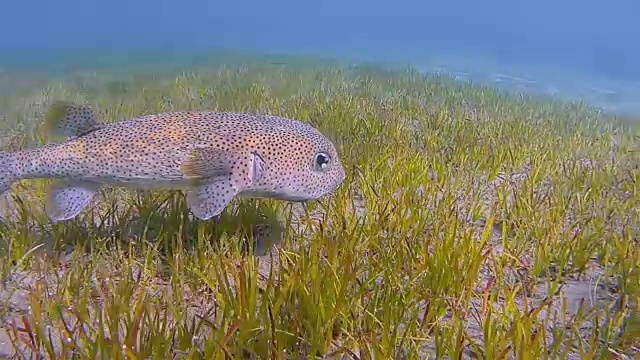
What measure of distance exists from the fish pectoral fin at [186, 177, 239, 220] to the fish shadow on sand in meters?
0.35

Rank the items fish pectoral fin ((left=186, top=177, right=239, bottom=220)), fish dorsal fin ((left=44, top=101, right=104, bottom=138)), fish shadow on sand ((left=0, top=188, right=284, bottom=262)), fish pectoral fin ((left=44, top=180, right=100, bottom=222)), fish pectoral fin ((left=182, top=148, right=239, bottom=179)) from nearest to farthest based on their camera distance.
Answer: fish pectoral fin ((left=186, top=177, right=239, bottom=220)), fish pectoral fin ((left=182, top=148, right=239, bottom=179)), fish pectoral fin ((left=44, top=180, right=100, bottom=222)), fish shadow on sand ((left=0, top=188, right=284, bottom=262)), fish dorsal fin ((left=44, top=101, right=104, bottom=138))

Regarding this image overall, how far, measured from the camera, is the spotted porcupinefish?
4.22 meters

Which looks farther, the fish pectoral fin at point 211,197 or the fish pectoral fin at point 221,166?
the fish pectoral fin at point 221,166

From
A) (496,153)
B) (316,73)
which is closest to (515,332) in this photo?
(496,153)

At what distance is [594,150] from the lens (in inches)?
375

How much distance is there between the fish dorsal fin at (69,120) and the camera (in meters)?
4.54

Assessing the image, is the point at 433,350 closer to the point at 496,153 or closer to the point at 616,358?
the point at 616,358

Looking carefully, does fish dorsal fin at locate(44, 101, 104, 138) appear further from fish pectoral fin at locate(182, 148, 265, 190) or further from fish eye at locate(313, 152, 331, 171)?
fish eye at locate(313, 152, 331, 171)

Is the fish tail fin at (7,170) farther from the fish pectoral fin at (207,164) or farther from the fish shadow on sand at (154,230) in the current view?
the fish pectoral fin at (207,164)

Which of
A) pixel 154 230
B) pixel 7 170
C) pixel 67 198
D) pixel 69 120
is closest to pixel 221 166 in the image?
pixel 154 230

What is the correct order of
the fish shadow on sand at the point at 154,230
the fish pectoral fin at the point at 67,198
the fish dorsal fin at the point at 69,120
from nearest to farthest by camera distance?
1. the fish pectoral fin at the point at 67,198
2. the fish shadow on sand at the point at 154,230
3. the fish dorsal fin at the point at 69,120

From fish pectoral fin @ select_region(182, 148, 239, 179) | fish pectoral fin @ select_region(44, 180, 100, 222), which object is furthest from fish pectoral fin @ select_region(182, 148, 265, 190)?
fish pectoral fin @ select_region(44, 180, 100, 222)

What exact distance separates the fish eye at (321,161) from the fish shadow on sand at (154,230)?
840 millimetres

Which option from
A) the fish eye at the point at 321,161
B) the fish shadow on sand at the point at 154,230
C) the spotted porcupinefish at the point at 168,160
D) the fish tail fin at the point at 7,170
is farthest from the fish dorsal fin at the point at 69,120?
the fish eye at the point at 321,161
